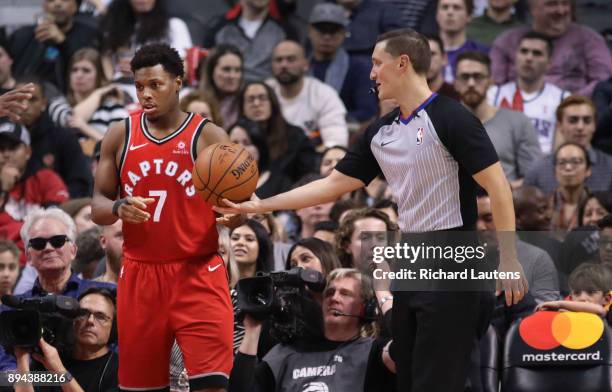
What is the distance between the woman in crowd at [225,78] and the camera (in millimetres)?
11688

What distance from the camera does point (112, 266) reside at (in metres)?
8.42

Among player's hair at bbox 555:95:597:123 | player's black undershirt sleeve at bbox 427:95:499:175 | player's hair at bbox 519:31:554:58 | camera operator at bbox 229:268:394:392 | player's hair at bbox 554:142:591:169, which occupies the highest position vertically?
player's hair at bbox 519:31:554:58

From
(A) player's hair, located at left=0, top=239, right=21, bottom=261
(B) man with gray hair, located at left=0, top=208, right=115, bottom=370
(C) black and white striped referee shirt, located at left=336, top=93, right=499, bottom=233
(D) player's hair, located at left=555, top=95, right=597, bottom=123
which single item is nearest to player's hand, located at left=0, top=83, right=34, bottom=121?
(B) man with gray hair, located at left=0, top=208, right=115, bottom=370

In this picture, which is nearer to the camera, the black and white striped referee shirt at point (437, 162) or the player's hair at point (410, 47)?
the black and white striped referee shirt at point (437, 162)

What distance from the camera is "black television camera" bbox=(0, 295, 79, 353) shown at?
6781 mm

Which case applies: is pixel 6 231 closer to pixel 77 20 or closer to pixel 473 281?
pixel 77 20

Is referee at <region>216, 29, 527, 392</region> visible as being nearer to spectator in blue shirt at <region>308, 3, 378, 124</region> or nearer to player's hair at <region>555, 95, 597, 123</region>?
player's hair at <region>555, 95, 597, 123</region>

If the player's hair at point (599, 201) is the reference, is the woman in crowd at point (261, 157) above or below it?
above

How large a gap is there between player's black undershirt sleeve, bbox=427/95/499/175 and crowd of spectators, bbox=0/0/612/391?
145 cm

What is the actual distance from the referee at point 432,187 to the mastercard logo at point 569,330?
1.29 metres

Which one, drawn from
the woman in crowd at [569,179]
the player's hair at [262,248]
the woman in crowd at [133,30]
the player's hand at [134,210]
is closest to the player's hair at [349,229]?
the player's hair at [262,248]

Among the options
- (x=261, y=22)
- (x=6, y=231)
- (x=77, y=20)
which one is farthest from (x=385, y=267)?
(x=77, y=20)
